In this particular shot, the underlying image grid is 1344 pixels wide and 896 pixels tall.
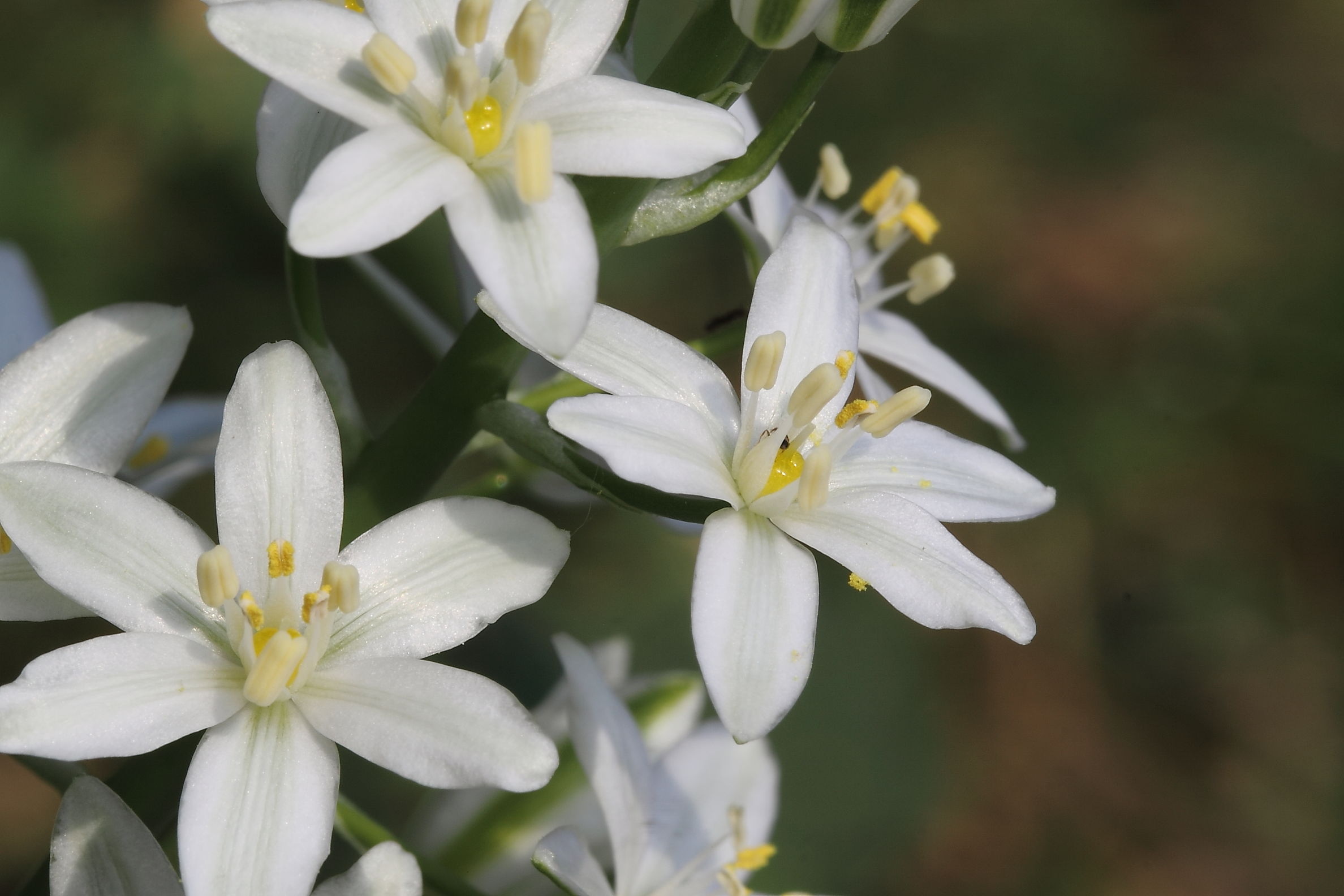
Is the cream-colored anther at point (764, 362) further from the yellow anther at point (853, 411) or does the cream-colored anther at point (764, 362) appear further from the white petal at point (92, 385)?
the white petal at point (92, 385)

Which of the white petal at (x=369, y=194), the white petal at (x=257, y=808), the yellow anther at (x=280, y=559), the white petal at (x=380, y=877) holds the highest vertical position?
the white petal at (x=369, y=194)

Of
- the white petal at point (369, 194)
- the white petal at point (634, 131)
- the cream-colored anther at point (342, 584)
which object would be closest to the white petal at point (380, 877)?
the cream-colored anther at point (342, 584)

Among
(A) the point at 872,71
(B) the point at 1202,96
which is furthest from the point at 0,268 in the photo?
(B) the point at 1202,96

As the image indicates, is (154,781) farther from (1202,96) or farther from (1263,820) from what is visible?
(1202,96)

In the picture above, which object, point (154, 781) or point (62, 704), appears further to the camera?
point (154, 781)

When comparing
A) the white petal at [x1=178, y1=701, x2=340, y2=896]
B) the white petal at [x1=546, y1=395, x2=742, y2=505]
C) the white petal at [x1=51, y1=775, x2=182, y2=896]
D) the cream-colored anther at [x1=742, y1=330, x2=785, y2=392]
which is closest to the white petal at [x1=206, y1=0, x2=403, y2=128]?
the white petal at [x1=546, y1=395, x2=742, y2=505]

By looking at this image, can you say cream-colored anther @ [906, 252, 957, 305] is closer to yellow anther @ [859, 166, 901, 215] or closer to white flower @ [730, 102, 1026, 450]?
white flower @ [730, 102, 1026, 450]
